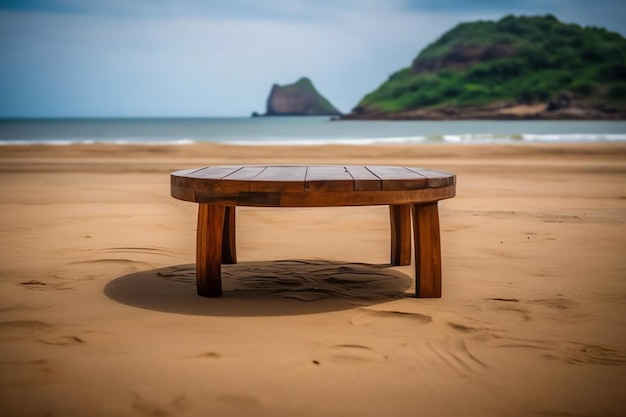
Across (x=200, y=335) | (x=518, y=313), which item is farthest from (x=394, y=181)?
(x=200, y=335)

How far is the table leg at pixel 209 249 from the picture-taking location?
2951mm

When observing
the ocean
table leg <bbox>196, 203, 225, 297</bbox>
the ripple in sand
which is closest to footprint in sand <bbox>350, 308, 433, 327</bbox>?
the ripple in sand

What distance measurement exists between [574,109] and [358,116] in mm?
32198

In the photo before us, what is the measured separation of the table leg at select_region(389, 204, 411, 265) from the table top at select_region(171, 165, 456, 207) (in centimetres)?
85

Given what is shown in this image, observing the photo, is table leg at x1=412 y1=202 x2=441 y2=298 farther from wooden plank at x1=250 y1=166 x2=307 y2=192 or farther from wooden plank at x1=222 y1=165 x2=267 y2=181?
wooden plank at x1=222 y1=165 x2=267 y2=181

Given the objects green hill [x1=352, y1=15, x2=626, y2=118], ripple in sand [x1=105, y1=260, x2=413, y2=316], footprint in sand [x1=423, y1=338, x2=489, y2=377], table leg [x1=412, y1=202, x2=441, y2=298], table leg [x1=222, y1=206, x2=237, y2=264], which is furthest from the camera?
green hill [x1=352, y1=15, x2=626, y2=118]

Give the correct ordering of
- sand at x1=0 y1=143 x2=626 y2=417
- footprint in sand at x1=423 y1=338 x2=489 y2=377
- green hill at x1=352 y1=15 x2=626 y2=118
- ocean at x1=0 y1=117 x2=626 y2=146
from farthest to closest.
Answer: green hill at x1=352 y1=15 x2=626 y2=118
ocean at x1=0 y1=117 x2=626 y2=146
footprint in sand at x1=423 y1=338 x2=489 y2=377
sand at x1=0 y1=143 x2=626 y2=417

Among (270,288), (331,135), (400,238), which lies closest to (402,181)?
(270,288)

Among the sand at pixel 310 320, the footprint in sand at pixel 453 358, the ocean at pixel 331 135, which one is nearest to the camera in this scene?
the sand at pixel 310 320

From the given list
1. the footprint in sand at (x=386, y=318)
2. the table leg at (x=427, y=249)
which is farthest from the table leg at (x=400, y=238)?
the footprint in sand at (x=386, y=318)

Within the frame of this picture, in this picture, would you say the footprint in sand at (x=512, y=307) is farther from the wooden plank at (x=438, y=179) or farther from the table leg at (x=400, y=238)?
the table leg at (x=400, y=238)

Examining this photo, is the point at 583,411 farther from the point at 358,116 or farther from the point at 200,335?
the point at 358,116

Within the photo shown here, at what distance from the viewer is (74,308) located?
280cm

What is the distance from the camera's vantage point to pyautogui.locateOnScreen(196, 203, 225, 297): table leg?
2951 millimetres
